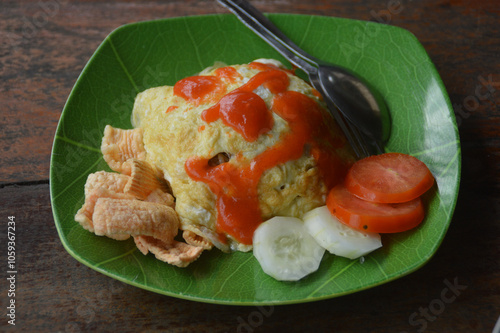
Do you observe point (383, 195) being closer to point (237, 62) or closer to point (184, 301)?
point (184, 301)

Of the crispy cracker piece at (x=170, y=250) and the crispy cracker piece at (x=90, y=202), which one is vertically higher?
the crispy cracker piece at (x=90, y=202)

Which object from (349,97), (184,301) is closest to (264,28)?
(349,97)

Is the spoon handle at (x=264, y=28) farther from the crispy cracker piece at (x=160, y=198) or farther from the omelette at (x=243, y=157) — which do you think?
the crispy cracker piece at (x=160, y=198)

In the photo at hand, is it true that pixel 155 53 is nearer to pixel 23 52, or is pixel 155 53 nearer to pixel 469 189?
pixel 23 52

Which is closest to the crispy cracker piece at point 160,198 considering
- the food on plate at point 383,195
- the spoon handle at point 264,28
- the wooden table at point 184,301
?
the wooden table at point 184,301

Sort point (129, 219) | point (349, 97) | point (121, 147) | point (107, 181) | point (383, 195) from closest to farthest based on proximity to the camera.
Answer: point (129, 219) → point (383, 195) → point (107, 181) → point (121, 147) → point (349, 97)

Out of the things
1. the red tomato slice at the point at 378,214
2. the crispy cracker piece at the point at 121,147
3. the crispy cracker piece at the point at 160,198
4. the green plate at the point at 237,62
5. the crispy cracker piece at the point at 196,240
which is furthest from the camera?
the crispy cracker piece at the point at 121,147

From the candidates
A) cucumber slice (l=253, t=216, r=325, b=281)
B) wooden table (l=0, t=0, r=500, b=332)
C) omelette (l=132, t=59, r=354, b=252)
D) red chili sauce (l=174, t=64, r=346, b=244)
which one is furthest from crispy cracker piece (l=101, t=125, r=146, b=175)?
cucumber slice (l=253, t=216, r=325, b=281)
